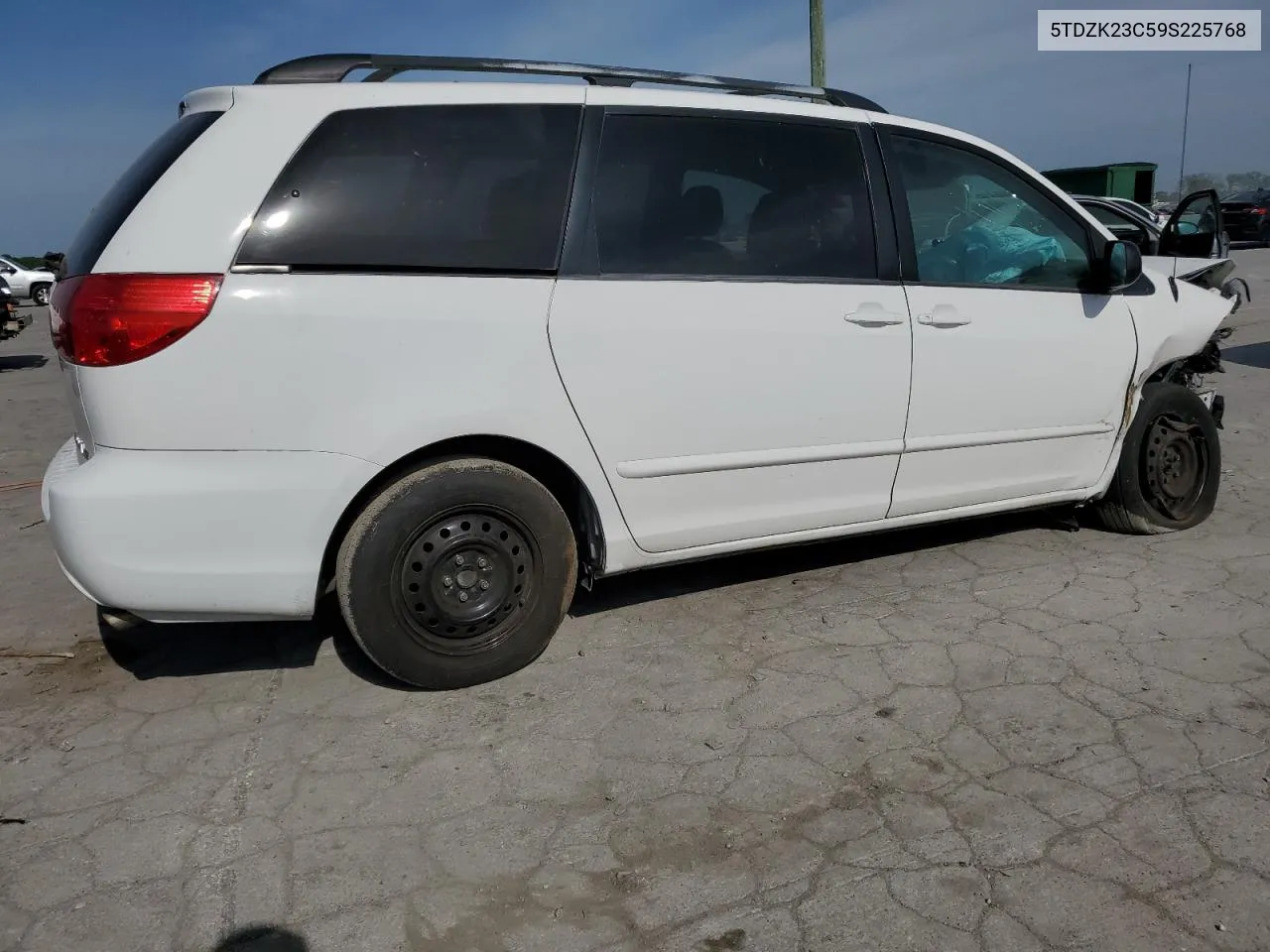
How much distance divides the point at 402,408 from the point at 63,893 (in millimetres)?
1463

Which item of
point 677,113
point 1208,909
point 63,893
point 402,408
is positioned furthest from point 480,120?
point 1208,909

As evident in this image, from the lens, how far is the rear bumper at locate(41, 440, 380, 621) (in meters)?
2.73

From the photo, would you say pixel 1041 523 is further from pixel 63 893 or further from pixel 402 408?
pixel 63 893

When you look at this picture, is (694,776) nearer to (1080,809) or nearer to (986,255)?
(1080,809)

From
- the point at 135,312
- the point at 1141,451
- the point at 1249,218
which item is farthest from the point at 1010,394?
the point at 1249,218

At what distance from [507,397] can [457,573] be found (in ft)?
1.91

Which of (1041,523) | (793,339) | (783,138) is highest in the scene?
(783,138)

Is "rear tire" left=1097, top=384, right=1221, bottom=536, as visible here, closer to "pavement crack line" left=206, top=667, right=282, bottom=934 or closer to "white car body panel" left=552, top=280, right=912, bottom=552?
"white car body panel" left=552, top=280, right=912, bottom=552

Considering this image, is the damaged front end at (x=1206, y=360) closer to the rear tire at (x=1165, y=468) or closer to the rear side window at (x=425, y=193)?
the rear tire at (x=1165, y=468)

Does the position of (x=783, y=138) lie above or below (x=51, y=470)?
above

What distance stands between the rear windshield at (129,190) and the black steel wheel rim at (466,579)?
47.8 inches

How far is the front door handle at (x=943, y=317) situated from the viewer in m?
3.65

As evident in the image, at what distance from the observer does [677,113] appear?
3.38m

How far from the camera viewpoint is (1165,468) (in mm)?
4562
